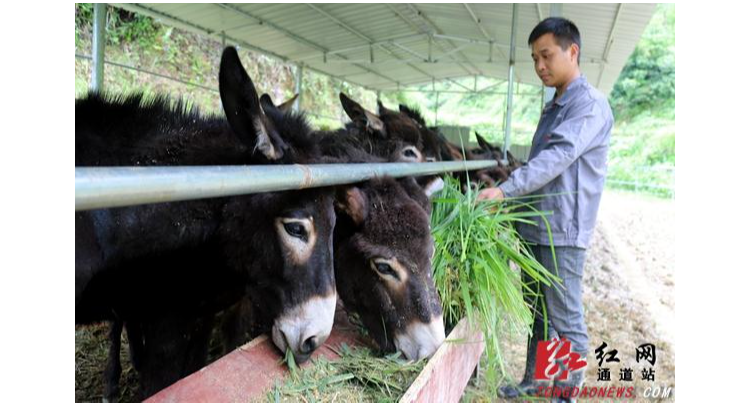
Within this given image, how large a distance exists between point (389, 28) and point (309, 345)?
11649mm

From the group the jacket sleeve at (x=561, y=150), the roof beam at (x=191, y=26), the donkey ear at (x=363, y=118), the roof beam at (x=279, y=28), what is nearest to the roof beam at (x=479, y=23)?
the roof beam at (x=279, y=28)

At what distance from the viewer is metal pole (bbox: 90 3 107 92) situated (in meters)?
6.92

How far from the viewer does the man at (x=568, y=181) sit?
10.4ft

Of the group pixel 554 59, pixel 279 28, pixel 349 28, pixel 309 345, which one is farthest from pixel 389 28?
pixel 309 345

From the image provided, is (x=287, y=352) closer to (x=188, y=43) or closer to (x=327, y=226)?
(x=327, y=226)

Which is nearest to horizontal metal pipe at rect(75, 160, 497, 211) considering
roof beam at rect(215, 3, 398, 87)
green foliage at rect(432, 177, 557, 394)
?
green foliage at rect(432, 177, 557, 394)

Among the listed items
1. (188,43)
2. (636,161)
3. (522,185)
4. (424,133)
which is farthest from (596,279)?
(636,161)

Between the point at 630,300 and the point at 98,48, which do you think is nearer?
the point at 630,300

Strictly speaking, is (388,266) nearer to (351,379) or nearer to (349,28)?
(351,379)

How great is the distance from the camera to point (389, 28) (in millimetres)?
11969

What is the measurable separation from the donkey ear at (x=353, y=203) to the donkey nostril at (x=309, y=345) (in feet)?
2.52

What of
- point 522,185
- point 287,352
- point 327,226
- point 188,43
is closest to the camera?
point 287,352

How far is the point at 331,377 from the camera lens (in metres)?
1.77
